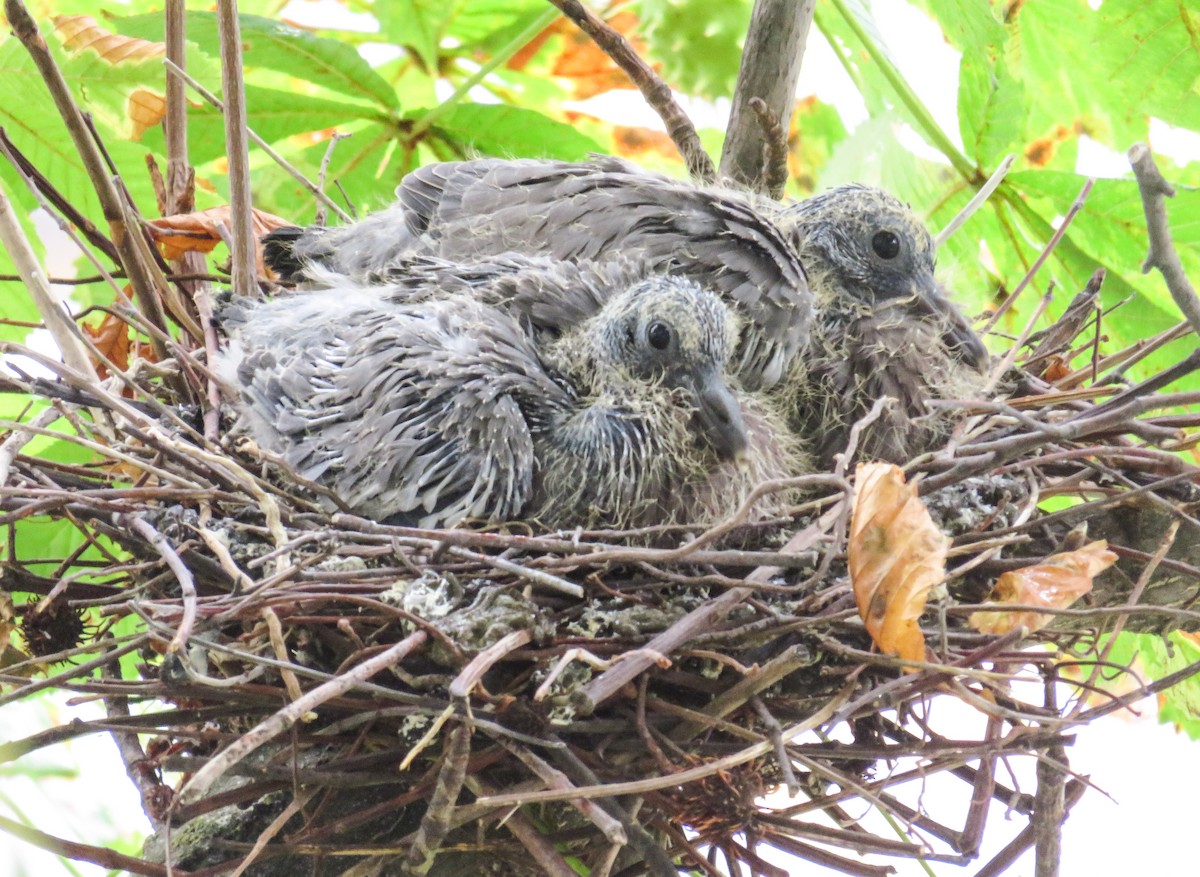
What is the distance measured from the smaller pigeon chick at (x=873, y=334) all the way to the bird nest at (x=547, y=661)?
0.24 meters

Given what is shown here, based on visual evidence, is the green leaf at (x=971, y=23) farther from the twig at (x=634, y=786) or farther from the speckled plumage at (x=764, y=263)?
the twig at (x=634, y=786)

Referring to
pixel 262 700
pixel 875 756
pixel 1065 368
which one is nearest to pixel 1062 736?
pixel 875 756

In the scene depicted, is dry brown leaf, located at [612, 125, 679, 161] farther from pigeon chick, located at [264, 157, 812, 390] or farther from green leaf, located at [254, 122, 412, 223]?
pigeon chick, located at [264, 157, 812, 390]

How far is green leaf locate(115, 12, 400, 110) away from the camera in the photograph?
2.27 m

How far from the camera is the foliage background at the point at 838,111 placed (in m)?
2.02

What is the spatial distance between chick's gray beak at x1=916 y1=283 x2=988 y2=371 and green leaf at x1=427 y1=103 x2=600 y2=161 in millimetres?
824

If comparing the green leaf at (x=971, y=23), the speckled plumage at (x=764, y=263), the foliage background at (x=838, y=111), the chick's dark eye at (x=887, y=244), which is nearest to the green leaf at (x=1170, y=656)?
the foliage background at (x=838, y=111)

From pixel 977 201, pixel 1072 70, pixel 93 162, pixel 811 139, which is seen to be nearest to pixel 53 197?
pixel 93 162

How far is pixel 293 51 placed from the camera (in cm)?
233

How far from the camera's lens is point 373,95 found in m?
2.42

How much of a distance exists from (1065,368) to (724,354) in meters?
0.76

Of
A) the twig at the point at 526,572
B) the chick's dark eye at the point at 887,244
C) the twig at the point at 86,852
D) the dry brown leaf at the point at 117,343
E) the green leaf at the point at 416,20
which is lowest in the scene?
the twig at the point at 86,852

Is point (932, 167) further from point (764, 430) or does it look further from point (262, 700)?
point (262, 700)

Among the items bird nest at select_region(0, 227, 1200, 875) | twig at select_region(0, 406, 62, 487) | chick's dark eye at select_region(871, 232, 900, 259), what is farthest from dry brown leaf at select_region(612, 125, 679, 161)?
→ twig at select_region(0, 406, 62, 487)
